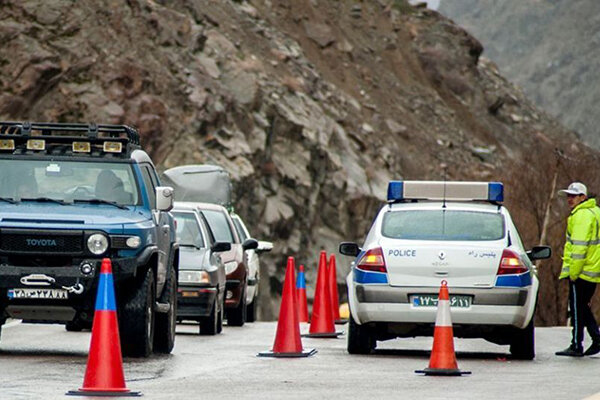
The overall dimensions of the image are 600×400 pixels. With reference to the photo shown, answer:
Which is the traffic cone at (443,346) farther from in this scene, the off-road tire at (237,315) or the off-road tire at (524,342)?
the off-road tire at (237,315)

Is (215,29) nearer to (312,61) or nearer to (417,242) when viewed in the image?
(312,61)

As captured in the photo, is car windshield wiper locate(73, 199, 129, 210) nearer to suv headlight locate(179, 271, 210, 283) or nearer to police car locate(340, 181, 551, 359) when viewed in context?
police car locate(340, 181, 551, 359)

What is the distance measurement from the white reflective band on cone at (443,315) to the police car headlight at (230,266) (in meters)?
10.8

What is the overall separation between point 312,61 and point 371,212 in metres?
11.5

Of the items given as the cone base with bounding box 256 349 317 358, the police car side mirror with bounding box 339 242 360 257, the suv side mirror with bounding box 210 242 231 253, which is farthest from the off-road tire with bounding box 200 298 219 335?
the cone base with bounding box 256 349 317 358

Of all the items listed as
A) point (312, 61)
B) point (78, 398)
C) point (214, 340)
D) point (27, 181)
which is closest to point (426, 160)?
point (312, 61)

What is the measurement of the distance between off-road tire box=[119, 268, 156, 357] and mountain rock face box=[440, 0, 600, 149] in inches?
5284

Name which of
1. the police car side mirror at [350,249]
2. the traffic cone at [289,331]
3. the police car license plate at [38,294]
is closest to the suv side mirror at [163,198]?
the traffic cone at [289,331]

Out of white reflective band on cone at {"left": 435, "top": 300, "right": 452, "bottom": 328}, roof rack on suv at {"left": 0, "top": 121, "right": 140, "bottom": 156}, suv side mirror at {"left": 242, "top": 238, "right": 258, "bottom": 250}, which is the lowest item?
white reflective band on cone at {"left": 435, "top": 300, "right": 452, "bottom": 328}

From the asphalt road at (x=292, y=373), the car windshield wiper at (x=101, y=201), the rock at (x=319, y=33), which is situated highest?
the rock at (x=319, y=33)

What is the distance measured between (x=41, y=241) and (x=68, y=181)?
4.12 feet

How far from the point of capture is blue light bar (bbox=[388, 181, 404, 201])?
17594 millimetres

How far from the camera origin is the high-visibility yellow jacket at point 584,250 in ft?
56.7

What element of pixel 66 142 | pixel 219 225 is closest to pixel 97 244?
pixel 66 142
